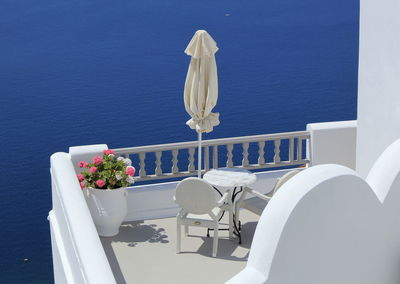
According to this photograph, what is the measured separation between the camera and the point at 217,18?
43.2 m

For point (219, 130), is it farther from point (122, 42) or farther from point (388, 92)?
point (388, 92)

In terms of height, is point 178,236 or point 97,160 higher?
point 97,160

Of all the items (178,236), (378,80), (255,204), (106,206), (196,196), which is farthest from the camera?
(106,206)

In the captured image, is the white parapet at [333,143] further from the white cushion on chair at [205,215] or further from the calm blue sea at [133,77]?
the calm blue sea at [133,77]

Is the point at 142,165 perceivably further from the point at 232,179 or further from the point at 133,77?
the point at 133,77

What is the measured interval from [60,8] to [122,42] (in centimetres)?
776

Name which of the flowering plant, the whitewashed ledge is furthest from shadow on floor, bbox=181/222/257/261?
the flowering plant

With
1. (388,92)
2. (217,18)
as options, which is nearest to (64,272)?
(388,92)

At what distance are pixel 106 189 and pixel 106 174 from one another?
0.19 metres

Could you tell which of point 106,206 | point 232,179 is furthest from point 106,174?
point 232,179

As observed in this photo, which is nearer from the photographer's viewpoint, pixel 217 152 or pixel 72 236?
pixel 72 236

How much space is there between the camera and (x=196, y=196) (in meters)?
9.35

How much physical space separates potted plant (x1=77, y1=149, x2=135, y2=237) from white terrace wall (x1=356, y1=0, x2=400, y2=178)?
314 cm

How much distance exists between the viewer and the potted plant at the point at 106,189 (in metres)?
10.1
